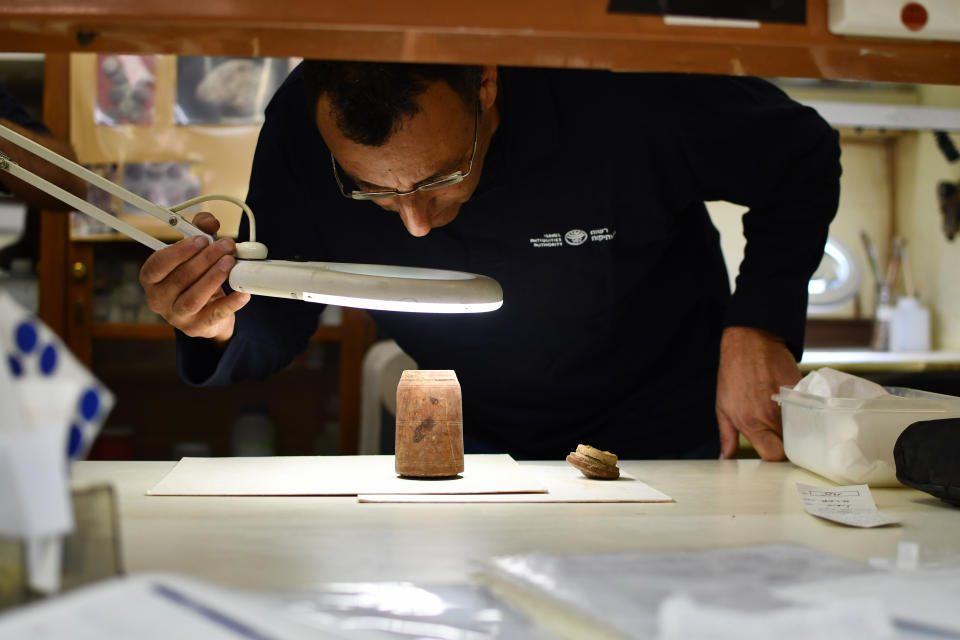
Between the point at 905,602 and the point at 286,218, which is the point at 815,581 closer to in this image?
the point at 905,602

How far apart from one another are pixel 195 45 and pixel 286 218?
733 mm

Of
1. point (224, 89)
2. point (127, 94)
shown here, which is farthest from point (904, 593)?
point (127, 94)

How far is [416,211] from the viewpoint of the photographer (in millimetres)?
1156

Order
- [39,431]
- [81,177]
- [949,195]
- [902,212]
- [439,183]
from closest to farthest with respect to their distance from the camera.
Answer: [39,431], [81,177], [439,183], [949,195], [902,212]

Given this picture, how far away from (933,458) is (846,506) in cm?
11

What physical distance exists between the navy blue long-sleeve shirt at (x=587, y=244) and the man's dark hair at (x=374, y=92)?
0.31m

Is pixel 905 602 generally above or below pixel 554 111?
below

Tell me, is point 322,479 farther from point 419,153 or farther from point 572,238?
point 572,238

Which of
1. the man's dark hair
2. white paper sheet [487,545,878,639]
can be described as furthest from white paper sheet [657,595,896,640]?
the man's dark hair

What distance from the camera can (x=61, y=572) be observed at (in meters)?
0.50

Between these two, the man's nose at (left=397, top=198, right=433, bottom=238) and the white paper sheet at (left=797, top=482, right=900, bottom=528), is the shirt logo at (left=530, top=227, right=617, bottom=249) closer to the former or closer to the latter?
the man's nose at (left=397, top=198, right=433, bottom=238)

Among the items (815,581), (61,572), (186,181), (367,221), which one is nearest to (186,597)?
(61,572)

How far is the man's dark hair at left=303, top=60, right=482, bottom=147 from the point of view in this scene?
100 cm

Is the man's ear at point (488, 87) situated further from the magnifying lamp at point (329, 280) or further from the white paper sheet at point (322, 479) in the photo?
the white paper sheet at point (322, 479)
